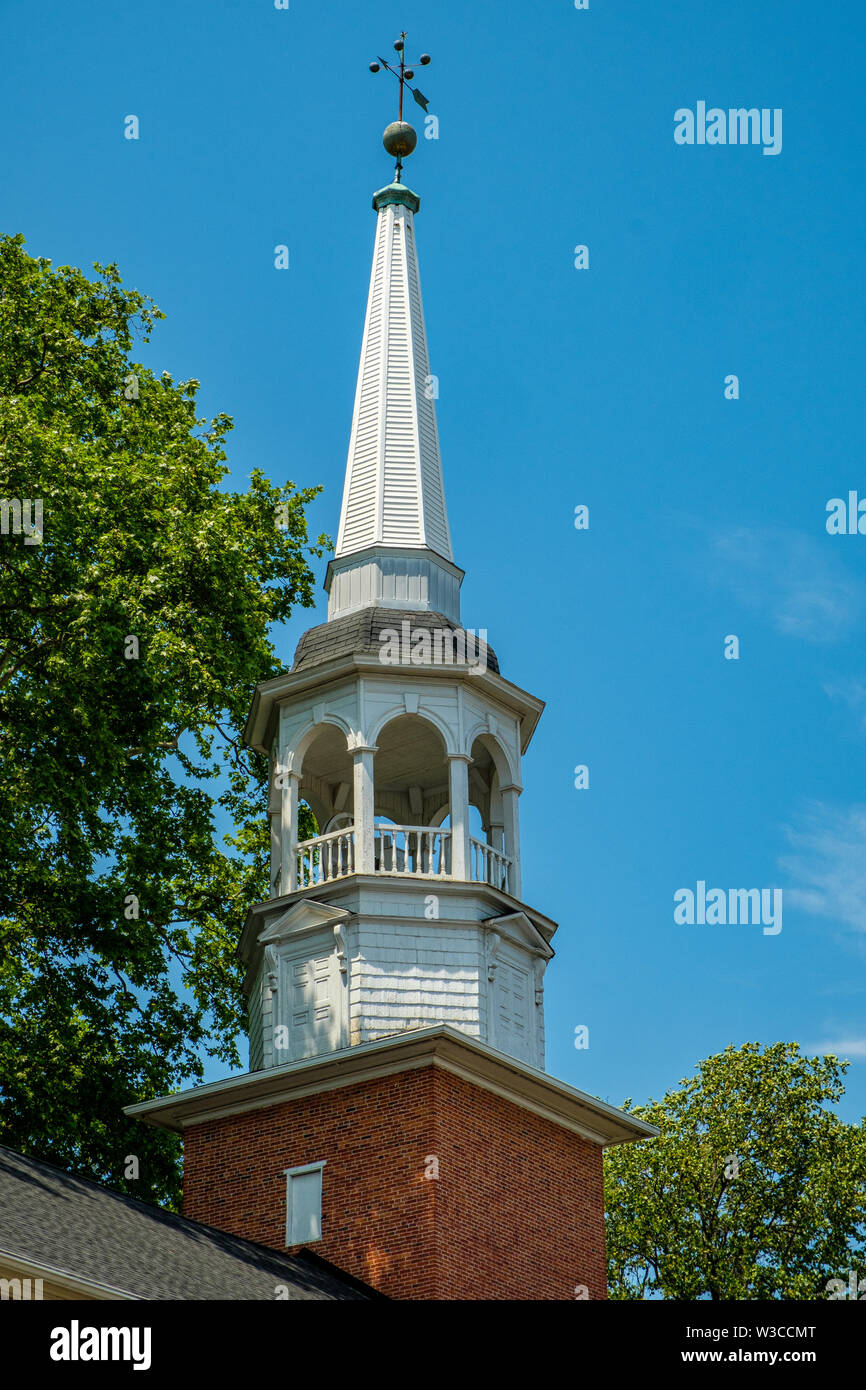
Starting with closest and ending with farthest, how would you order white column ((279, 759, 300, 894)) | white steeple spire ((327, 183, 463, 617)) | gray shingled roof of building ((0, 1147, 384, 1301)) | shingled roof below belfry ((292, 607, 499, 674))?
1. gray shingled roof of building ((0, 1147, 384, 1301))
2. white column ((279, 759, 300, 894))
3. shingled roof below belfry ((292, 607, 499, 674))
4. white steeple spire ((327, 183, 463, 617))

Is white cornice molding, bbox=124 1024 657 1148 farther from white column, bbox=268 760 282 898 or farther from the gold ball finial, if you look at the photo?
the gold ball finial

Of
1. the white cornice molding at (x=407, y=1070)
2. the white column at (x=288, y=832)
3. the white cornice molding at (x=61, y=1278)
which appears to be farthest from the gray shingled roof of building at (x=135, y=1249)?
the white column at (x=288, y=832)

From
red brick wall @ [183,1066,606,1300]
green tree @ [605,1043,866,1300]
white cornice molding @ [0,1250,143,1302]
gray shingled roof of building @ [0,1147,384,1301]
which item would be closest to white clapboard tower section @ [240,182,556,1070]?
red brick wall @ [183,1066,606,1300]

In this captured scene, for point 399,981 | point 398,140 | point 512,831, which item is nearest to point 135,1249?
point 399,981

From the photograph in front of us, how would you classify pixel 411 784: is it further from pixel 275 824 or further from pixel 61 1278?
pixel 61 1278

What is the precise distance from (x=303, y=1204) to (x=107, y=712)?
793cm

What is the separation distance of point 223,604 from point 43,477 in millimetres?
3460

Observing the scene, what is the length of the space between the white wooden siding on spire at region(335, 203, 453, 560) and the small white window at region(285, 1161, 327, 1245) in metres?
8.18

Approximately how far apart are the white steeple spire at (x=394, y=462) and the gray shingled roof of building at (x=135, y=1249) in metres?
8.53

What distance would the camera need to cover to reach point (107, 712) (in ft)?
86.3

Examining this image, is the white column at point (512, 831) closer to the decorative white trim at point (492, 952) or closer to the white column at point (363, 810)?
the decorative white trim at point (492, 952)

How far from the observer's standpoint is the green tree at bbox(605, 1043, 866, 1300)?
1506 inches

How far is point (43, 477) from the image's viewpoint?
83.7ft

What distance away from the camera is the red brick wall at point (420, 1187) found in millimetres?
20375
